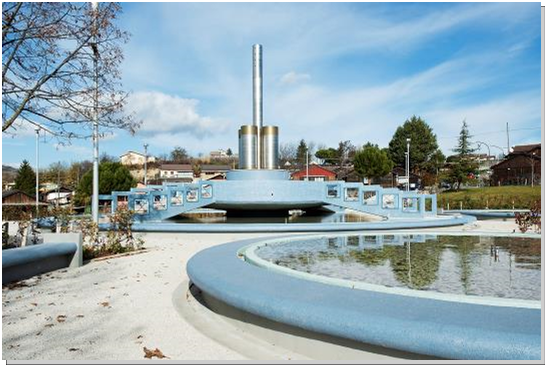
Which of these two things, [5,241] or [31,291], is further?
[5,241]

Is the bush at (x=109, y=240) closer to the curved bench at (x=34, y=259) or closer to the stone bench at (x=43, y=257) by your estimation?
the stone bench at (x=43, y=257)

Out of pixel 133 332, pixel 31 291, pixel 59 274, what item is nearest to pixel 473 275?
pixel 133 332

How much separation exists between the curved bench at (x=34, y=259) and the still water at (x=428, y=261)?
4.07 meters

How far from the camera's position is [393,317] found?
3908 mm

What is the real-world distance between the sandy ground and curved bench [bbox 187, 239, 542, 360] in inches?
26.4

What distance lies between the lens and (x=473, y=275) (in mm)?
6301

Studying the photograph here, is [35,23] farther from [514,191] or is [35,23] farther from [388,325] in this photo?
[514,191]

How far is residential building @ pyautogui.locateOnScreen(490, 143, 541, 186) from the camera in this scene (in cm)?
5250

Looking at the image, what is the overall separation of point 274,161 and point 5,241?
13.4 metres

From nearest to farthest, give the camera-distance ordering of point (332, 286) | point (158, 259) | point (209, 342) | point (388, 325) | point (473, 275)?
point (388, 325) → point (209, 342) → point (332, 286) → point (473, 275) → point (158, 259)

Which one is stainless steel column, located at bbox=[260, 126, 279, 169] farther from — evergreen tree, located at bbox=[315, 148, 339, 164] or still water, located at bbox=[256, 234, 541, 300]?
evergreen tree, located at bbox=[315, 148, 339, 164]

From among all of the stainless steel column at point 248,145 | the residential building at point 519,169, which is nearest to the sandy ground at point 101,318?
the stainless steel column at point 248,145

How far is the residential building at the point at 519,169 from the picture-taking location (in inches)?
2067

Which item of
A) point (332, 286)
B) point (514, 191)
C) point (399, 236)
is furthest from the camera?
point (514, 191)
